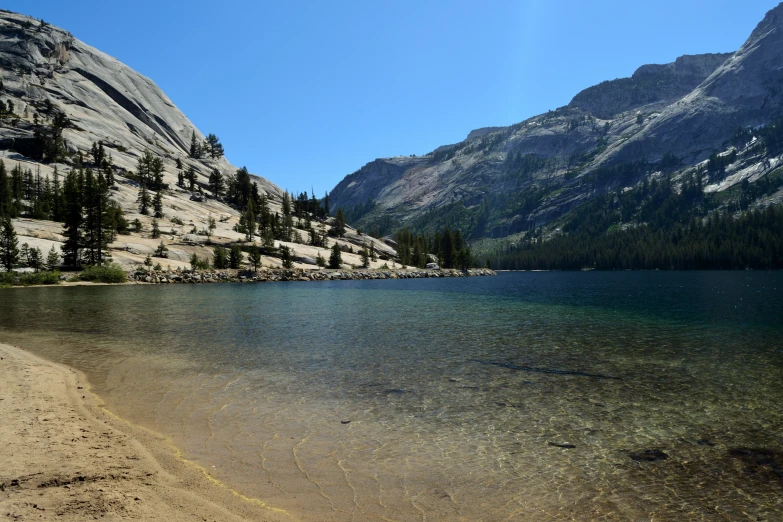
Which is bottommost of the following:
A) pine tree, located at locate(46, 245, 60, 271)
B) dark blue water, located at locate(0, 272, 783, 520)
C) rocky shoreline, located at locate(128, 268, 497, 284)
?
dark blue water, located at locate(0, 272, 783, 520)

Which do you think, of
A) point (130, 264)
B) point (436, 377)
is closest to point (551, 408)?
point (436, 377)

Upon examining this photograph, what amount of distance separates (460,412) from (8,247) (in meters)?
90.7

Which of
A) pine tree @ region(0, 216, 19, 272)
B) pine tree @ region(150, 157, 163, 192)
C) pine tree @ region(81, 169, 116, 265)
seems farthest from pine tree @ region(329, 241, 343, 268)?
pine tree @ region(0, 216, 19, 272)

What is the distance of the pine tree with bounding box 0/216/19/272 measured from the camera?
73.8 meters

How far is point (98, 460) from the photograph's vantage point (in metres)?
10.1

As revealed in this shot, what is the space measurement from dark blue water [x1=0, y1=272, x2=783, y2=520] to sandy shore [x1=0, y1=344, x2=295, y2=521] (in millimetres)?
795

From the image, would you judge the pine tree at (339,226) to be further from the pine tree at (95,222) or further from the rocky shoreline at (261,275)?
the pine tree at (95,222)

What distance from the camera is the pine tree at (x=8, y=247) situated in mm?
73750

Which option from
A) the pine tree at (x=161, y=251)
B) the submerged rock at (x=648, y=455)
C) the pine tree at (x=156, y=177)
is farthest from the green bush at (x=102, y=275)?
the submerged rock at (x=648, y=455)

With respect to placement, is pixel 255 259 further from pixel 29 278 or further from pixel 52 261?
pixel 29 278

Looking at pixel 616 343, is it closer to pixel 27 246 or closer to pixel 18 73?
pixel 27 246

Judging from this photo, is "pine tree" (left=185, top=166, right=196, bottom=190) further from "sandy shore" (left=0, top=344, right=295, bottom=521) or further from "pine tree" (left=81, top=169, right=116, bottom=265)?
"sandy shore" (left=0, top=344, right=295, bottom=521)

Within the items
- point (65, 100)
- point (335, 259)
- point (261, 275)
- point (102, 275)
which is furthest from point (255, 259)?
point (65, 100)

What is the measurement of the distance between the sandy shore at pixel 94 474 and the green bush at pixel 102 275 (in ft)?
252
